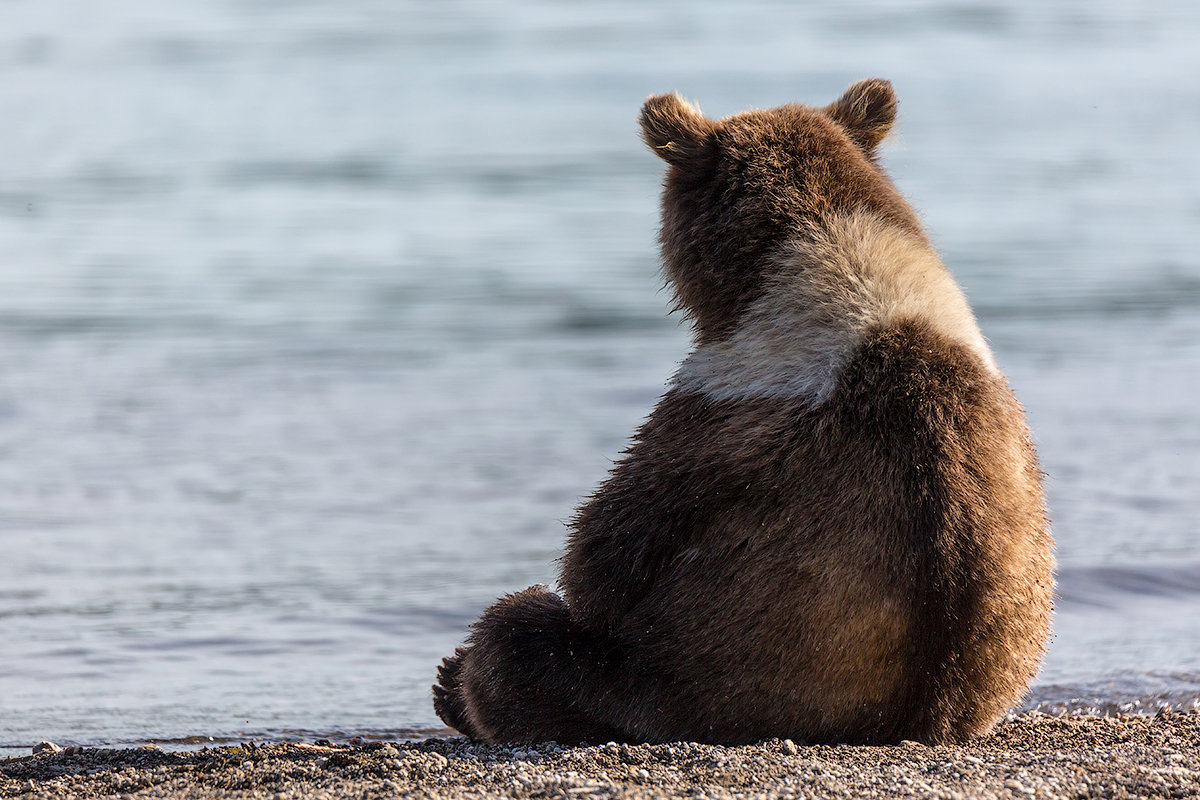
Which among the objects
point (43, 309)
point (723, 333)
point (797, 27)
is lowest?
point (723, 333)

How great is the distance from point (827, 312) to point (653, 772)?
132cm

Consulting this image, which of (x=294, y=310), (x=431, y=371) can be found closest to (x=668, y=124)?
(x=431, y=371)

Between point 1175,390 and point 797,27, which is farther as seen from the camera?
point 797,27

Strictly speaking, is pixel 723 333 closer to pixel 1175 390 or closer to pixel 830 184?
pixel 830 184

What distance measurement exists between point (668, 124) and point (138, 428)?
6307 mm

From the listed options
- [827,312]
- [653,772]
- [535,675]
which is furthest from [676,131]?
[653,772]

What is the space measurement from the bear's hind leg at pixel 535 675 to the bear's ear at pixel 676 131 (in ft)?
4.64

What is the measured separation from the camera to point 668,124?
4199mm

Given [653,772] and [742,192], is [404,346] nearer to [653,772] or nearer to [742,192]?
[742,192]

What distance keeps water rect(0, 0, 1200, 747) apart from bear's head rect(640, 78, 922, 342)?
1.36ft

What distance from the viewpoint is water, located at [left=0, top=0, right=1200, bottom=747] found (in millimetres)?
6152

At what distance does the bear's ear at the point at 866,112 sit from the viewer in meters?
4.45

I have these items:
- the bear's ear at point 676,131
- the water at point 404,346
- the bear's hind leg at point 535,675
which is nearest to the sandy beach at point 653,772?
the bear's hind leg at point 535,675

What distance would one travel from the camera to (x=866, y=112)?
4488mm
